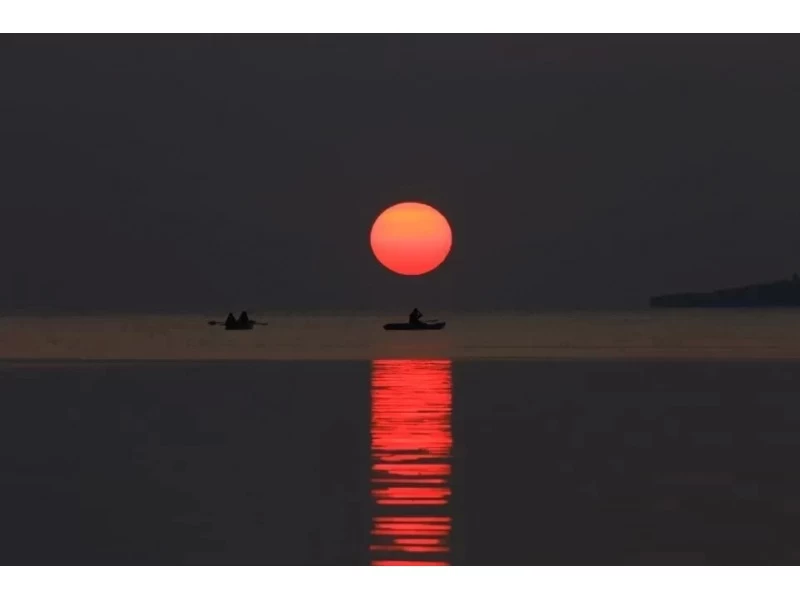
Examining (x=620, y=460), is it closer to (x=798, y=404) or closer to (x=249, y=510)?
(x=249, y=510)

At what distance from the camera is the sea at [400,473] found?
41.7 ft

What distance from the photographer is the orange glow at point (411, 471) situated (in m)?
12.7

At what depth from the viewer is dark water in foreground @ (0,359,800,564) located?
12.7 meters

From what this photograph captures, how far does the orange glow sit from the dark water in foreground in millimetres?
42

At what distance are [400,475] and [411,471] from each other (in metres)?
0.41

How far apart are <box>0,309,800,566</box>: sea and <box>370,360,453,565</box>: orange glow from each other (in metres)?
0.05

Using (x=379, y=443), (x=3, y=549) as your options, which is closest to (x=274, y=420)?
(x=379, y=443)

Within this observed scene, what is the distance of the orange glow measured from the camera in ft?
41.6

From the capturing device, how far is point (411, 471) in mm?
17000

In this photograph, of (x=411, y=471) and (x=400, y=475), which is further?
(x=411, y=471)

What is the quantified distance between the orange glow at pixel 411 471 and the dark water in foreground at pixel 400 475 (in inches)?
1.7

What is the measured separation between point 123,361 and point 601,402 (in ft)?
77.6

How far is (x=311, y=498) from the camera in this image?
15281 mm

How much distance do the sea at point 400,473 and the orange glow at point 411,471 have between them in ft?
0.16
